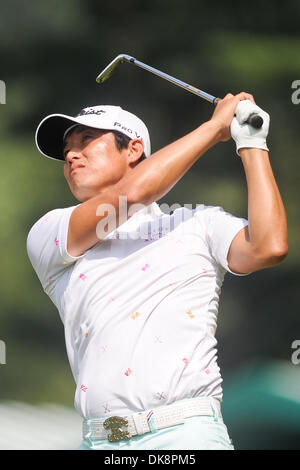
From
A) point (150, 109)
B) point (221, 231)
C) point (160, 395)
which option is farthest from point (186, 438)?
point (150, 109)

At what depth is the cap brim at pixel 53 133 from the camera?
72.7 inches

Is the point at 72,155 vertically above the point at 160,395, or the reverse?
the point at 72,155

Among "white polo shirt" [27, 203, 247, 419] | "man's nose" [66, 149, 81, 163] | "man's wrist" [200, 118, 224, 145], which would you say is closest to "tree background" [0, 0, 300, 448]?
"man's nose" [66, 149, 81, 163]

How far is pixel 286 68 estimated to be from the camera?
3.99 meters

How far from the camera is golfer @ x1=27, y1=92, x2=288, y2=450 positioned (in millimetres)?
1436

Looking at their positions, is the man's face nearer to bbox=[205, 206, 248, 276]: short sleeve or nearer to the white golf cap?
the white golf cap

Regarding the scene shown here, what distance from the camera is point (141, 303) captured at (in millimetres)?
1532

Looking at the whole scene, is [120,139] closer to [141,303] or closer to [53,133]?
[53,133]

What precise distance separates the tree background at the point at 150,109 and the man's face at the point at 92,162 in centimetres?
180

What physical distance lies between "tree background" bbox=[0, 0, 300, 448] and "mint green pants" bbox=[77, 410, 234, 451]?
208 cm

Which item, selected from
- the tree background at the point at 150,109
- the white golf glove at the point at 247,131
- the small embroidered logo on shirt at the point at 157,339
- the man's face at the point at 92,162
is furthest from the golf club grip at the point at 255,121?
the tree background at the point at 150,109

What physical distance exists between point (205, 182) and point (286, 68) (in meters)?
0.78

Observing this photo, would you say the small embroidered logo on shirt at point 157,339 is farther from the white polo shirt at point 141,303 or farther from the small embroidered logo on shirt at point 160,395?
the small embroidered logo on shirt at point 160,395

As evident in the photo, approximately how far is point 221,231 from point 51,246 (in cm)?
38
